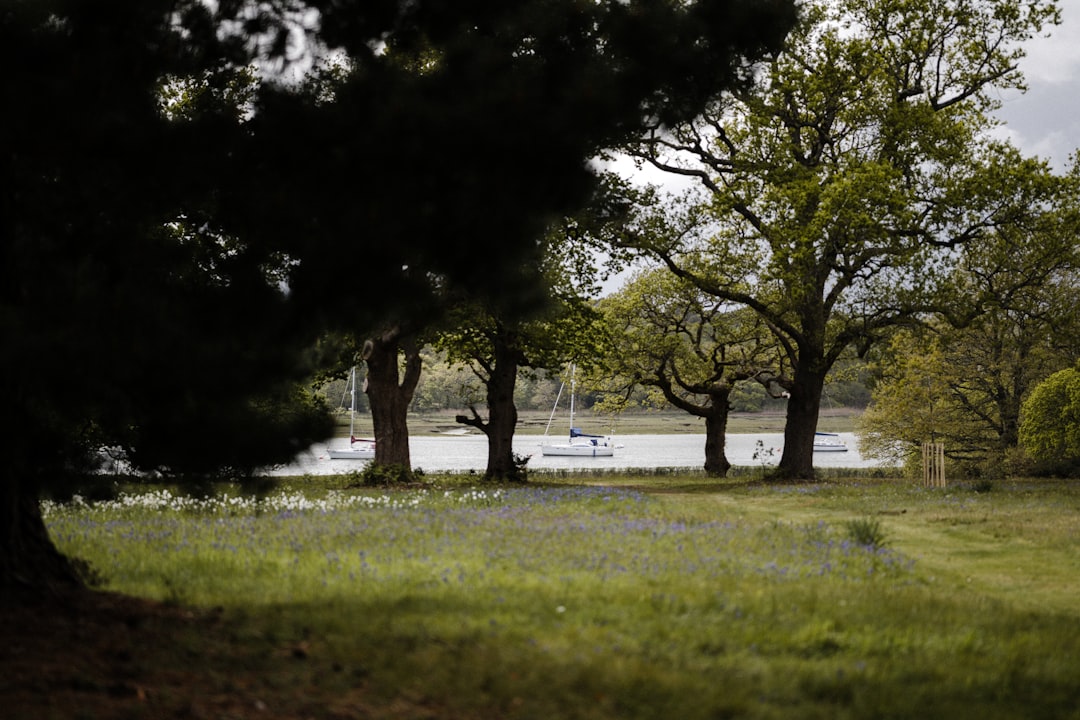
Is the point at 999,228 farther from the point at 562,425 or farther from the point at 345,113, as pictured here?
the point at 562,425

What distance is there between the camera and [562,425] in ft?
452

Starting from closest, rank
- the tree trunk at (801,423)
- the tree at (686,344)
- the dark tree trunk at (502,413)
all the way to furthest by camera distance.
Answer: the dark tree trunk at (502,413) → the tree trunk at (801,423) → the tree at (686,344)

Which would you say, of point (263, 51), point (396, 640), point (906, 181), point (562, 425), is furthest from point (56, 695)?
point (562, 425)

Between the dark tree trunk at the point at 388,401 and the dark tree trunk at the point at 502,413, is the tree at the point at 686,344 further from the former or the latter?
the dark tree trunk at the point at 388,401

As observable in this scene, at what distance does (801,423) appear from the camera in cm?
3050

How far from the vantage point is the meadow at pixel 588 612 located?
6.09 meters

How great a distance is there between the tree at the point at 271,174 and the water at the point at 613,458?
28530 mm

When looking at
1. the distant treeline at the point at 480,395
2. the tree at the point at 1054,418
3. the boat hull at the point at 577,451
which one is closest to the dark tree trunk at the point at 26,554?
the tree at the point at 1054,418

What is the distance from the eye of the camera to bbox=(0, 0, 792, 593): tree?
591cm

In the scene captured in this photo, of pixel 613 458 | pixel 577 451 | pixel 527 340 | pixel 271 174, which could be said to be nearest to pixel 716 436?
pixel 527 340

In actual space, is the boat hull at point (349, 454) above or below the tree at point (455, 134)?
below

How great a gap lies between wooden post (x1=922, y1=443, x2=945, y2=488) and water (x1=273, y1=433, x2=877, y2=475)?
36.1 ft

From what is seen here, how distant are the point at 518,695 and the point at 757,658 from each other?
1.93m

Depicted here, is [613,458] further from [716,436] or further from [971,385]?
[716,436]
